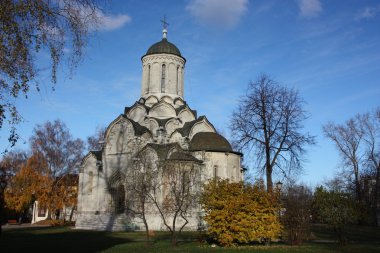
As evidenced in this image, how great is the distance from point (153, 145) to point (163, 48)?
11225 mm

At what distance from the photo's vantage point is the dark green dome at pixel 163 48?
36281 millimetres

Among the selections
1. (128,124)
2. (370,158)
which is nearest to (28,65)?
(128,124)

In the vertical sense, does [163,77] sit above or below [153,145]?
above

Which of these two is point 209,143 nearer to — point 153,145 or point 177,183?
point 153,145

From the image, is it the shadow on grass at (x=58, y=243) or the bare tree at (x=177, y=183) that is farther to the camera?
the bare tree at (x=177, y=183)

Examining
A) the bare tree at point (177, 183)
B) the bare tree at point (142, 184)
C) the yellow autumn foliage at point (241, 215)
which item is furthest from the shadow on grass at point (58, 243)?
the yellow autumn foliage at point (241, 215)

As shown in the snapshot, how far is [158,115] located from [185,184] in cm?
1225

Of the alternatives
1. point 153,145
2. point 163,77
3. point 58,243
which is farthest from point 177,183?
point 163,77

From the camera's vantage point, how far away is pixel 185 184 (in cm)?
2331

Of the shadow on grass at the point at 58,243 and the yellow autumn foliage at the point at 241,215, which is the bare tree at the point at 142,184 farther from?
the yellow autumn foliage at the point at 241,215

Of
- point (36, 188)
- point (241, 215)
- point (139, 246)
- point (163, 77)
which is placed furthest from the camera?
point (36, 188)

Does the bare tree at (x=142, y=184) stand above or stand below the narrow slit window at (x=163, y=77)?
below

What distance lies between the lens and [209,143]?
103 feet

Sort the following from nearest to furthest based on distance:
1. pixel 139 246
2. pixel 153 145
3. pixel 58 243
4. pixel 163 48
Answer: pixel 139 246 → pixel 58 243 → pixel 153 145 → pixel 163 48
